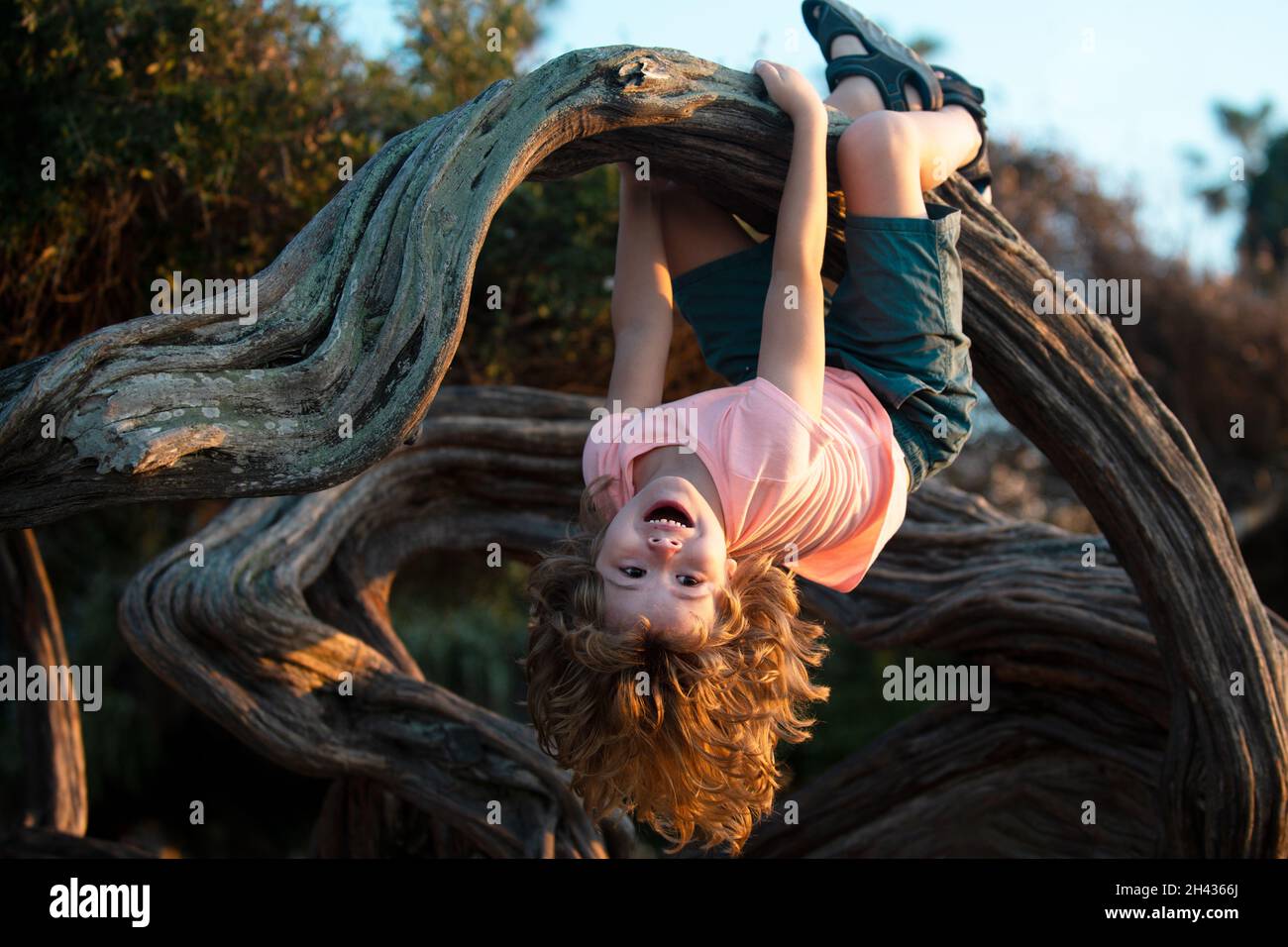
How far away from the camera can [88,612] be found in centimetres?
915

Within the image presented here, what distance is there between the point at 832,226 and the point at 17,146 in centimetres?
271

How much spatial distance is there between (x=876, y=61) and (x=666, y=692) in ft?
5.79

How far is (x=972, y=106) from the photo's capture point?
3658 millimetres

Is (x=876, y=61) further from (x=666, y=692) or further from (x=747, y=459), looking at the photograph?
(x=666, y=692)

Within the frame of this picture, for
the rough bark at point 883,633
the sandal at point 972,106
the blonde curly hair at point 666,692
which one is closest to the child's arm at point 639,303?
the blonde curly hair at point 666,692

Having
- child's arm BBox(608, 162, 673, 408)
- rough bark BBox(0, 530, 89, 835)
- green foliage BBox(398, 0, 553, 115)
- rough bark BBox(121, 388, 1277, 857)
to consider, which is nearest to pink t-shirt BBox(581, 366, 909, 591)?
child's arm BBox(608, 162, 673, 408)

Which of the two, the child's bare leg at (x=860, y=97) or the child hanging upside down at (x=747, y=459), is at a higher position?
the child's bare leg at (x=860, y=97)

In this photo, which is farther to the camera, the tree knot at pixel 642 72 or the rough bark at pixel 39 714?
the rough bark at pixel 39 714

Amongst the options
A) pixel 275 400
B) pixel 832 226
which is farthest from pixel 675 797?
pixel 832 226

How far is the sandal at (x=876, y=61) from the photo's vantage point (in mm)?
3471

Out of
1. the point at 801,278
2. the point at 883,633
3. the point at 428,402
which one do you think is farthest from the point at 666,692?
the point at 883,633

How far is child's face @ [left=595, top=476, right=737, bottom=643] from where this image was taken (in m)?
2.88

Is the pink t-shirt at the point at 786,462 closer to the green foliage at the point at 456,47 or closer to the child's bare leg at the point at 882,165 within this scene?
the child's bare leg at the point at 882,165
